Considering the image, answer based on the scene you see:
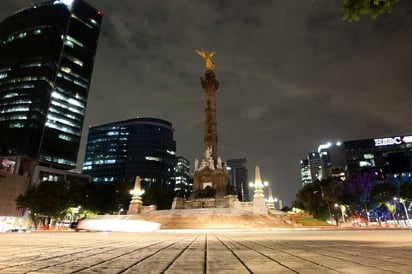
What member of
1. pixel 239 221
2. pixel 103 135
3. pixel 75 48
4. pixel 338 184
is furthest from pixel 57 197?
pixel 103 135

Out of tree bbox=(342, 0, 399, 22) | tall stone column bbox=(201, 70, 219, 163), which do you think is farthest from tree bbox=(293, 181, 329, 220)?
tree bbox=(342, 0, 399, 22)

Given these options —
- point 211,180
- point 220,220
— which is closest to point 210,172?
point 211,180

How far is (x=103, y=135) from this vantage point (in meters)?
160

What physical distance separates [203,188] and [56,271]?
45.2 metres

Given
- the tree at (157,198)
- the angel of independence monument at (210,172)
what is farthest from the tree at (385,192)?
the tree at (157,198)

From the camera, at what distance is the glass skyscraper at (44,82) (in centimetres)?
8394

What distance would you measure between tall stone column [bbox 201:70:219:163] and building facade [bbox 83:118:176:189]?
10036 centimetres

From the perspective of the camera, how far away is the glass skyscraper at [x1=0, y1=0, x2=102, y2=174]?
83938mm

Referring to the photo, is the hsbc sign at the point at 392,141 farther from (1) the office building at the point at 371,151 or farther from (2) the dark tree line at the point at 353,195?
(2) the dark tree line at the point at 353,195

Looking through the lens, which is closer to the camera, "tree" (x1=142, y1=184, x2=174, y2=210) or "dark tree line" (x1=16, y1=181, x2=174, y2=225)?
"dark tree line" (x1=16, y1=181, x2=174, y2=225)

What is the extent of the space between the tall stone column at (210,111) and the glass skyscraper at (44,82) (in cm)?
6052

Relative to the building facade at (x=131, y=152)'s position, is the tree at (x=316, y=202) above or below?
below

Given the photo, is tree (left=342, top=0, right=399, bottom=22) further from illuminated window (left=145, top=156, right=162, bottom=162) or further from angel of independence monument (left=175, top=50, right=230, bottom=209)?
illuminated window (left=145, top=156, right=162, bottom=162)

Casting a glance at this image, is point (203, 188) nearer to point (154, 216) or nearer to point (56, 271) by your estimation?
point (154, 216)
